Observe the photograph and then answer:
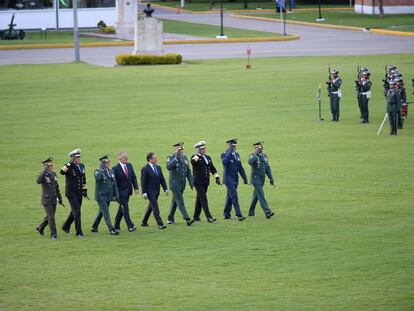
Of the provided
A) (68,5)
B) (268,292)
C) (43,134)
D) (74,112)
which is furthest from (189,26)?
(268,292)

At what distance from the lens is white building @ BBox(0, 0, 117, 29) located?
76312 millimetres

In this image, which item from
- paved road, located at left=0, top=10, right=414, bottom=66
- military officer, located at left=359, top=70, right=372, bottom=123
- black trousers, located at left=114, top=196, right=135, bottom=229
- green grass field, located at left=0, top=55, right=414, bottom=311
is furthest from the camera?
paved road, located at left=0, top=10, right=414, bottom=66

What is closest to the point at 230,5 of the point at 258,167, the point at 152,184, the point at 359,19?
the point at 359,19

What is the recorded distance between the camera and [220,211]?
2420 centimetres

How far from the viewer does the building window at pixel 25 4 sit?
76125 mm

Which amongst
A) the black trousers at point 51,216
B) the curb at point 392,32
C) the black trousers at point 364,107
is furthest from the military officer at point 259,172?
the curb at point 392,32

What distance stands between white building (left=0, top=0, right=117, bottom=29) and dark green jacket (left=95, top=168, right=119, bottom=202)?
54531 mm

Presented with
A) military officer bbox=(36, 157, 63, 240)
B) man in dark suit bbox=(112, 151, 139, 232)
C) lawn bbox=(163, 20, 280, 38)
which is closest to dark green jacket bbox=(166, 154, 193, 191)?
man in dark suit bbox=(112, 151, 139, 232)

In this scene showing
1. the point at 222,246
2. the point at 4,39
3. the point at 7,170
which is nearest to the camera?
the point at 222,246

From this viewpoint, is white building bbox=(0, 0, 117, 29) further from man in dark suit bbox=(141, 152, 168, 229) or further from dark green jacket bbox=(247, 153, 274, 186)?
man in dark suit bbox=(141, 152, 168, 229)

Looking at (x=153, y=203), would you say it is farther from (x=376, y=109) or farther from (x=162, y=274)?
(x=376, y=109)

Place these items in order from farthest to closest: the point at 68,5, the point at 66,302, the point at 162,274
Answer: the point at 68,5 → the point at 162,274 → the point at 66,302

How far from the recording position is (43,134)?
35281 millimetres

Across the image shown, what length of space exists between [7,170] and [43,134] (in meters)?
6.00
